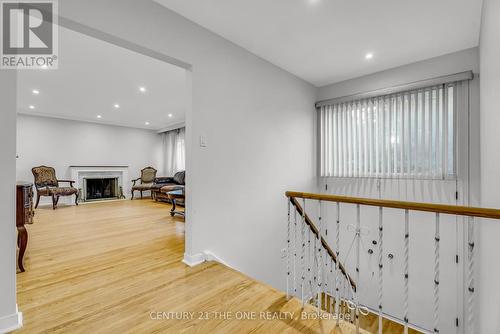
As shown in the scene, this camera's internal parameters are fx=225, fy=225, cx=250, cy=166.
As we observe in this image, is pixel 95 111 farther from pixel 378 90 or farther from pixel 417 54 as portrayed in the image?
pixel 417 54

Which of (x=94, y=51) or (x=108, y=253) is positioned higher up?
(x=94, y=51)

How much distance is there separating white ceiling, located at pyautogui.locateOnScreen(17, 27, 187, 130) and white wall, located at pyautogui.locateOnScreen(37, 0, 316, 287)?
46.8 inches

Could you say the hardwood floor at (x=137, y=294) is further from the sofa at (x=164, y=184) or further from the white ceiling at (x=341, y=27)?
the sofa at (x=164, y=184)

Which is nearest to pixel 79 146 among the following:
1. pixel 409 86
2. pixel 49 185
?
pixel 49 185

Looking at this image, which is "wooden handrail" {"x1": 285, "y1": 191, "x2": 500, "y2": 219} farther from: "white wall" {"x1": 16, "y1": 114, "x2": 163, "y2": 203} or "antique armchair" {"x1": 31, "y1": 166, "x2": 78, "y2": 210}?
"white wall" {"x1": 16, "y1": 114, "x2": 163, "y2": 203}

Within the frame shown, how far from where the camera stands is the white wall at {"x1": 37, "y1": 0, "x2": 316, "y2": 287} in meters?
2.03

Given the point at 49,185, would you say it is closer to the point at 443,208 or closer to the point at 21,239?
the point at 21,239

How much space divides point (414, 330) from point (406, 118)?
10.0 feet

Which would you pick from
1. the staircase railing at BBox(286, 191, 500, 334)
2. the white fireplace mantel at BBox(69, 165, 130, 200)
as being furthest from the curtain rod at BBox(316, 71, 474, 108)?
the white fireplace mantel at BBox(69, 165, 130, 200)

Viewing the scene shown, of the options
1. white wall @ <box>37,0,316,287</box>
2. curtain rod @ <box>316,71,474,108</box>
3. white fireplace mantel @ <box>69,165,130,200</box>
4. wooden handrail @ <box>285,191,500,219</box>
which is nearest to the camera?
wooden handrail @ <box>285,191,500,219</box>

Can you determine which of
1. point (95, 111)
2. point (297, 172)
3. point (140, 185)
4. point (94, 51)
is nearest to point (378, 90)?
point (297, 172)

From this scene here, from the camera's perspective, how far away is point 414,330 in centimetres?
322

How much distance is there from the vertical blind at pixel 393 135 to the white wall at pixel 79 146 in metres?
6.36

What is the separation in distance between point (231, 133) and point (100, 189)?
6446mm
